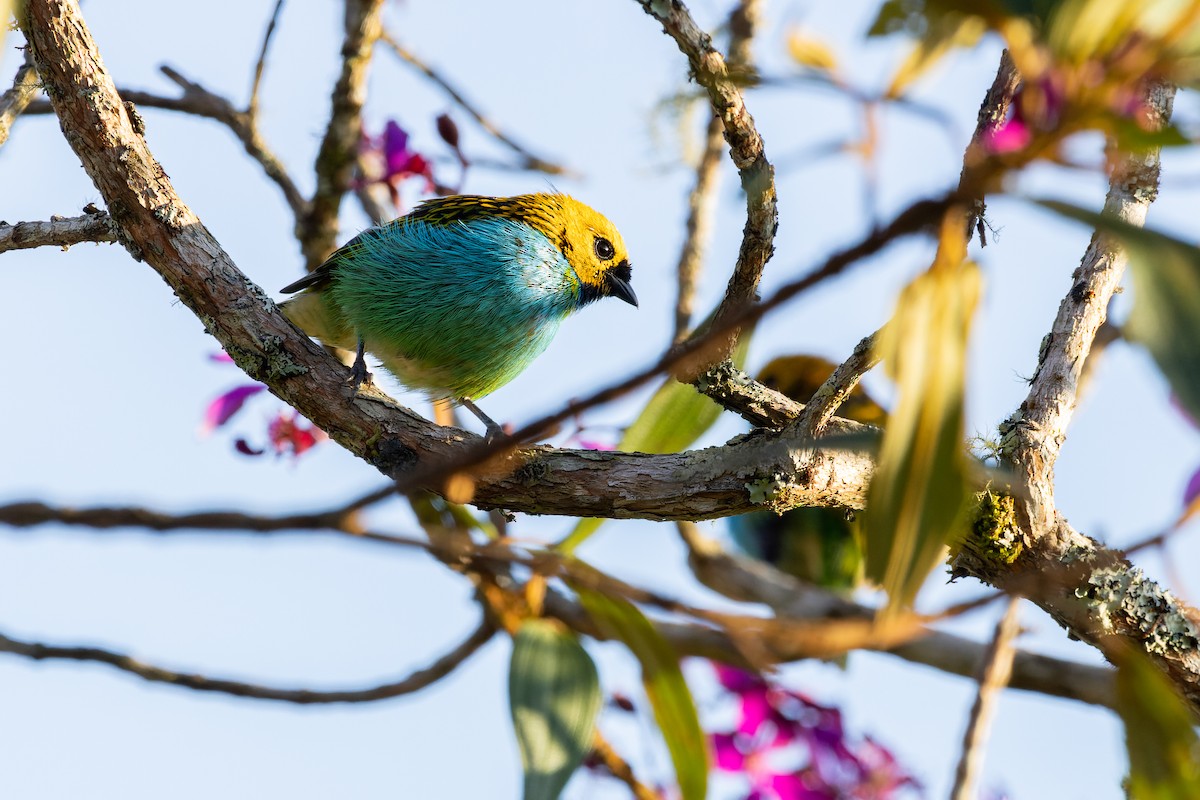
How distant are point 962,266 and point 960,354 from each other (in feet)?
0.40

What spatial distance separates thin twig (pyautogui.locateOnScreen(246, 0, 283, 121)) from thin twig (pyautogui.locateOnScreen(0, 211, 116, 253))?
1.39 m

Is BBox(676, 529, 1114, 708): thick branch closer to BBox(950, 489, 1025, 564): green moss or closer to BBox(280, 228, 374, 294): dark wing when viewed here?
BBox(950, 489, 1025, 564): green moss

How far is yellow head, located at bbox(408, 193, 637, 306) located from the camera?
4863mm

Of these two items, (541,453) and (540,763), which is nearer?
(540,763)

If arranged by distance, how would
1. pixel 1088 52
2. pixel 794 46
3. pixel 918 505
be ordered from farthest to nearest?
pixel 794 46 → pixel 918 505 → pixel 1088 52

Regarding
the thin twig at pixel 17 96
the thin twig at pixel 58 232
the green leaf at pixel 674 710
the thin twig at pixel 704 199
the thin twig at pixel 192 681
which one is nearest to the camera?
the green leaf at pixel 674 710

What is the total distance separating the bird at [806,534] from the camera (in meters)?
5.55

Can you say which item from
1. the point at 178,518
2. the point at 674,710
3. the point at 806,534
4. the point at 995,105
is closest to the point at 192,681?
the point at 674,710

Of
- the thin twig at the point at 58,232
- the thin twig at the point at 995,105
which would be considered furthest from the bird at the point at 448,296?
the thin twig at the point at 995,105

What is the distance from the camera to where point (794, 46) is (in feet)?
5.20

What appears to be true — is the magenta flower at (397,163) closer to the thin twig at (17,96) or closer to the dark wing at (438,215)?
the dark wing at (438,215)

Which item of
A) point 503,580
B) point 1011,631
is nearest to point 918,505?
point 1011,631

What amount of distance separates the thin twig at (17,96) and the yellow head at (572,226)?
1.60 metres

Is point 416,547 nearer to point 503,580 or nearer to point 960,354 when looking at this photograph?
point 960,354
